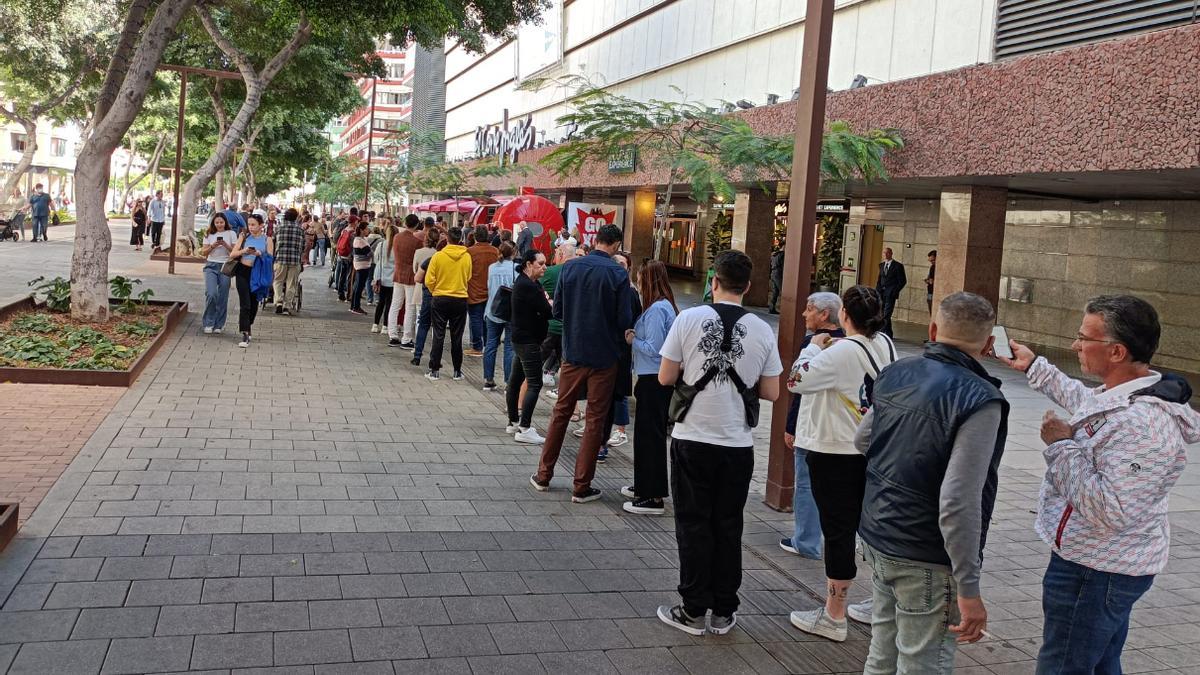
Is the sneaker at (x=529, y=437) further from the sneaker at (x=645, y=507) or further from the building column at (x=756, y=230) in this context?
the building column at (x=756, y=230)

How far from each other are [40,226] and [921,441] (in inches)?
1273

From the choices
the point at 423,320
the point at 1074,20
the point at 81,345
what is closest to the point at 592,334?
the point at 423,320

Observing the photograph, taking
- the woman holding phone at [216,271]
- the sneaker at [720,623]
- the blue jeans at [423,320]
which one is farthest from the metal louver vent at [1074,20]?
the woman holding phone at [216,271]

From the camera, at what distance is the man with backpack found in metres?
4.59

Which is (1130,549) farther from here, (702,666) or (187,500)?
(187,500)

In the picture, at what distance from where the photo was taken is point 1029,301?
1956 cm

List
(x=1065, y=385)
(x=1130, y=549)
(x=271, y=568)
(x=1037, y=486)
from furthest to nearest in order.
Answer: (x=1037, y=486)
(x=271, y=568)
(x=1065, y=385)
(x=1130, y=549)

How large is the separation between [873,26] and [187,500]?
15494mm

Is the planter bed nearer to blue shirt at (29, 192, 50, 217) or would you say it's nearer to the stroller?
the stroller

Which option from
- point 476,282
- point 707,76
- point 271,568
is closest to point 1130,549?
point 271,568

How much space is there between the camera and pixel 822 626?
4672mm

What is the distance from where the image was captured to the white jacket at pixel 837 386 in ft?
15.0

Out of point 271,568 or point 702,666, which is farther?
point 271,568

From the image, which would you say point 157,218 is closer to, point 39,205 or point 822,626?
point 39,205
